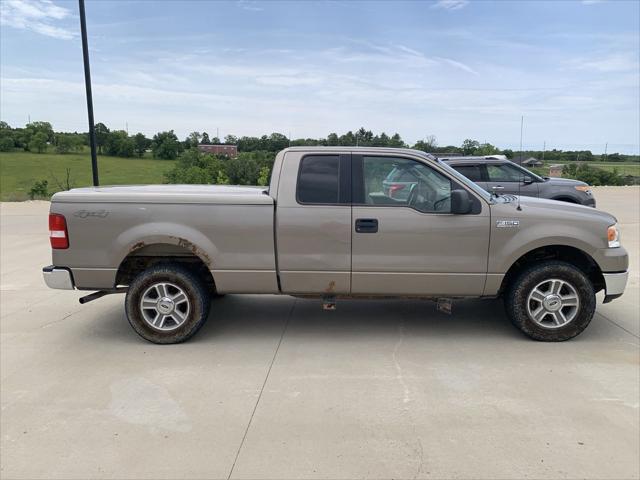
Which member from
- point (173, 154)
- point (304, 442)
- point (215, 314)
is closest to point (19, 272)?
point (215, 314)

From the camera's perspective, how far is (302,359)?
4.39 m

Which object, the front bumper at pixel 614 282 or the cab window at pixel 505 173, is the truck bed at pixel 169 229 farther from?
the cab window at pixel 505 173

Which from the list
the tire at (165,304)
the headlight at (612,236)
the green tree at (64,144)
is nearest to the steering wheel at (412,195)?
the headlight at (612,236)

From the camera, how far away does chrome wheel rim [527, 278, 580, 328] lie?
4.67 m

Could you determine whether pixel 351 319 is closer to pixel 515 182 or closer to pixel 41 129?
pixel 515 182

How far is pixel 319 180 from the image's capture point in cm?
473

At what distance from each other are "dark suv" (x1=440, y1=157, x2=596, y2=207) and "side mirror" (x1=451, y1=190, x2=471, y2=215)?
6.46m

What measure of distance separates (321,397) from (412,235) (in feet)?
5.78


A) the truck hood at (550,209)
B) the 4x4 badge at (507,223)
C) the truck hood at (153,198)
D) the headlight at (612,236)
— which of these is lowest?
the headlight at (612,236)

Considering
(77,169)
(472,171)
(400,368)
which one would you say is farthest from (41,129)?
(400,368)

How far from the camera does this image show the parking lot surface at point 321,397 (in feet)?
9.50

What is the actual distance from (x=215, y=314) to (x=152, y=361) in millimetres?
1400

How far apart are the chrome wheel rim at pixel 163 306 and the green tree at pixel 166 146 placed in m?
43.4

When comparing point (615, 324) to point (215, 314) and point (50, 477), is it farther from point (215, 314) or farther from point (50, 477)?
point (50, 477)
